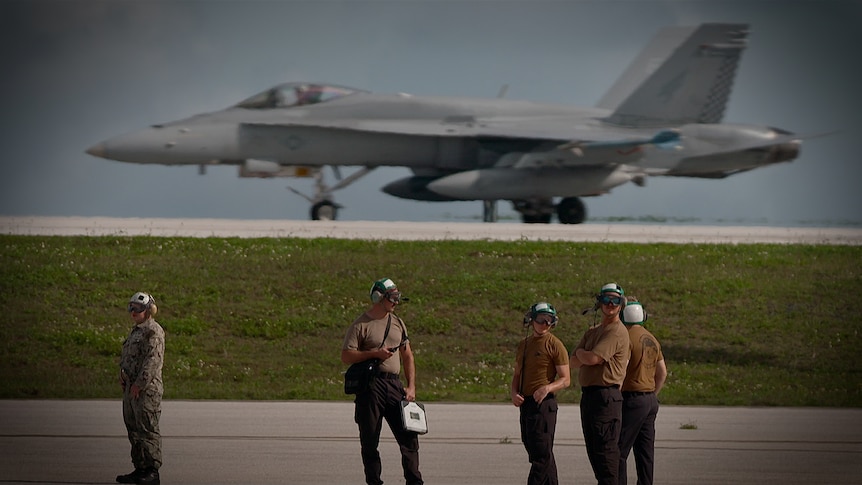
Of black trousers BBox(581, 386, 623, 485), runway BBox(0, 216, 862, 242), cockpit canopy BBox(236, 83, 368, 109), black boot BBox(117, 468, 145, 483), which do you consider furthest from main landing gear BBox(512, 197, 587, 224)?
black trousers BBox(581, 386, 623, 485)

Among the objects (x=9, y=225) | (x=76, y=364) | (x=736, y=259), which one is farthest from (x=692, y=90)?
(x=76, y=364)

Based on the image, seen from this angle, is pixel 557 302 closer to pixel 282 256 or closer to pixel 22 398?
pixel 282 256

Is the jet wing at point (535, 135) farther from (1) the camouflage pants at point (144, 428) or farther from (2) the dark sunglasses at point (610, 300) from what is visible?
(2) the dark sunglasses at point (610, 300)

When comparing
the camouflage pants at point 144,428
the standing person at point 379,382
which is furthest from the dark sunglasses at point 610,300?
the camouflage pants at point 144,428

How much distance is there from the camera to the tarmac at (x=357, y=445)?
9.37m

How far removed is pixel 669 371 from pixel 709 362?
1.04 metres

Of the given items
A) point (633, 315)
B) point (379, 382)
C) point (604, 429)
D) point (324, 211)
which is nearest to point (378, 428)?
point (379, 382)

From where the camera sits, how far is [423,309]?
64.4ft

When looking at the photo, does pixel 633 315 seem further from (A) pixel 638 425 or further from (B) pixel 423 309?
(B) pixel 423 309

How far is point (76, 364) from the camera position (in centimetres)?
1688

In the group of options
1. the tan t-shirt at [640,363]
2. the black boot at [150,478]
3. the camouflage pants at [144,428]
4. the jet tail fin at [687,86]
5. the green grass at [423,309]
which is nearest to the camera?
the tan t-shirt at [640,363]

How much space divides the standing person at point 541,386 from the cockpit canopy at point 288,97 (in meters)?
23.4

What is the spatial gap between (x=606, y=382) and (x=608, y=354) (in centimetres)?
19

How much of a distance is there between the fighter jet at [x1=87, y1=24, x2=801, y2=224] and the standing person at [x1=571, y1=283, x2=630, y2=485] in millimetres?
21982
